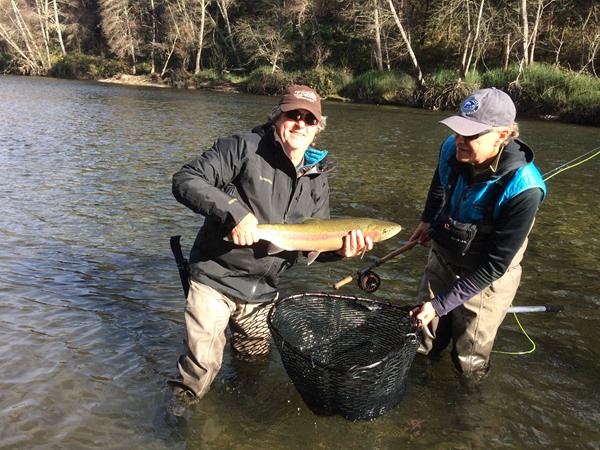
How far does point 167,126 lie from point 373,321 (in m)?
19.0

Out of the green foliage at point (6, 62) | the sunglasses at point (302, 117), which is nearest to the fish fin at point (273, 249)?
the sunglasses at point (302, 117)

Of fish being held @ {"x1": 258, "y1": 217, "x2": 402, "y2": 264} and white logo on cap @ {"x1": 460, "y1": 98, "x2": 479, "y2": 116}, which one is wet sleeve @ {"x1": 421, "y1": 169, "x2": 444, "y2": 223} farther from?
white logo on cap @ {"x1": 460, "y1": 98, "x2": 479, "y2": 116}

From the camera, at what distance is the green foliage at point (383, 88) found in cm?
3684

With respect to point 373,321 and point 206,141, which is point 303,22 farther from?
point 373,321

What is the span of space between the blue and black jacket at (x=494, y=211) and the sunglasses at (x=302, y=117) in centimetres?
124

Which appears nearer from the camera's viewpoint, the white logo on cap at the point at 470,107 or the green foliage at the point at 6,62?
the white logo on cap at the point at 470,107

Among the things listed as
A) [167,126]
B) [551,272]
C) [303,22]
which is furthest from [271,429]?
[303,22]

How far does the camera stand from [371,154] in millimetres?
17062

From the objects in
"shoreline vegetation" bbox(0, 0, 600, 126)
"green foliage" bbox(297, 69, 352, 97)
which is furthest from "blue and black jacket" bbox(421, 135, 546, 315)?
"green foliage" bbox(297, 69, 352, 97)

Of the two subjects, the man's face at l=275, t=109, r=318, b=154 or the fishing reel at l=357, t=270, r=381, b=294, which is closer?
the man's face at l=275, t=109, r=318, b=154

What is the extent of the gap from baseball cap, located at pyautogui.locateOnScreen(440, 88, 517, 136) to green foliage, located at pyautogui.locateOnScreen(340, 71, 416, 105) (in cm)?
3388

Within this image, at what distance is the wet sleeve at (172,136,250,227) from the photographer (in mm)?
3480

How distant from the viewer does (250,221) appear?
11.5ft

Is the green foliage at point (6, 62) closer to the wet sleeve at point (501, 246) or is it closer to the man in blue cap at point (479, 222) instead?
the man in blue cap at point (479, 222)
